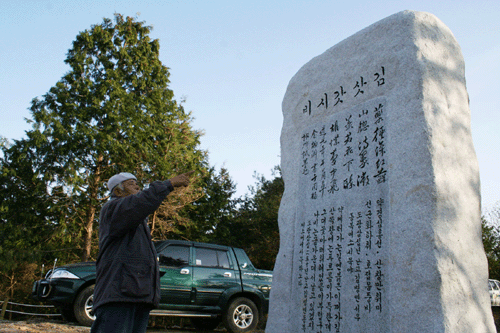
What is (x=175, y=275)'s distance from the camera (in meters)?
6.94

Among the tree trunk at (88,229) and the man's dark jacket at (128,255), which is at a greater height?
the tree trunk at (88,229)

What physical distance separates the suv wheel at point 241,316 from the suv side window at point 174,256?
119 centimetres

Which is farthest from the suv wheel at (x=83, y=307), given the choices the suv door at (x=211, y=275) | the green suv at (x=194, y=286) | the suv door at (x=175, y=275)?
the suv door at (x=211, y=275)

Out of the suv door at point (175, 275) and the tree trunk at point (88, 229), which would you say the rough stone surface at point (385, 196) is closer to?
the suv door at point (175, 275)

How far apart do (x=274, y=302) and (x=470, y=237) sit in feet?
5.93

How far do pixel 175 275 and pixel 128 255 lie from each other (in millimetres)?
4503

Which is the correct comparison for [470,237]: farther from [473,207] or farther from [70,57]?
[70,57]

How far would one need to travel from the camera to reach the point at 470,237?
9.43 feet

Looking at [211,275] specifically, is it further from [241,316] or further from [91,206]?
[91,206]

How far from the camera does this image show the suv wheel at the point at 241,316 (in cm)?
712

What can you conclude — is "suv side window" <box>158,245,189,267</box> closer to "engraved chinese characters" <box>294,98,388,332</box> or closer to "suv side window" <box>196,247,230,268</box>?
"suv side window" <box>196,247,230,268</box>

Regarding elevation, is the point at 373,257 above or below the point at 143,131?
below

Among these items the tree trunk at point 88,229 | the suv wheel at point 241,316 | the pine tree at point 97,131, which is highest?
the pine tree at point 97,131

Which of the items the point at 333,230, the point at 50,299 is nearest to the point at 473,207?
the point at 333,230
